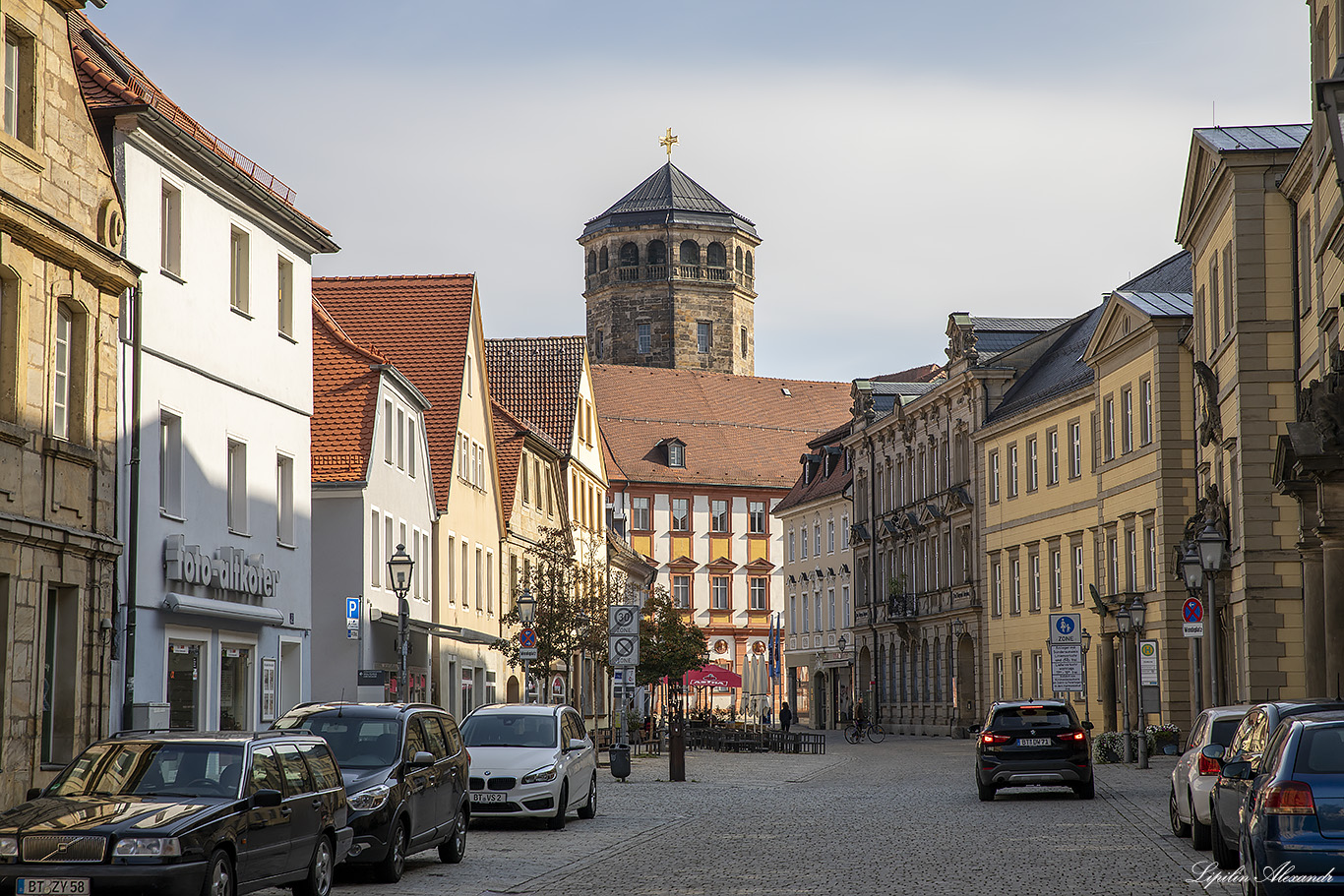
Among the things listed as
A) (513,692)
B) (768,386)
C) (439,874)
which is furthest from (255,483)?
(768,386)

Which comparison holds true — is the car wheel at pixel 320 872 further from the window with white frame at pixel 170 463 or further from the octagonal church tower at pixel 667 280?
the octagonal church tower at pixel 667 280

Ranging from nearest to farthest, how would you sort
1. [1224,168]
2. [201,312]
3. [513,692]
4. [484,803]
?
1. [484,803]
2. [201,312]
3. [1224,168]
4. [513,692]

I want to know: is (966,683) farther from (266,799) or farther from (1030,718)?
(266,799)

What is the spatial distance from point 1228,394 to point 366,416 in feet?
58.7

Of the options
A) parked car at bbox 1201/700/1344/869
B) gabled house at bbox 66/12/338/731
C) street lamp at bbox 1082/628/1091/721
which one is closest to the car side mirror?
parked car at bbox 1201/700/1344/869

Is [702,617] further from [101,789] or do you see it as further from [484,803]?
[101,789]

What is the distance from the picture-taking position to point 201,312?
1115 inches

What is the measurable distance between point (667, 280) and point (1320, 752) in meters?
115

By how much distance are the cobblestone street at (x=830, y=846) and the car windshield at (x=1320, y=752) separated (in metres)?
3.29

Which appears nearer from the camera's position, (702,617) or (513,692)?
(513,692)

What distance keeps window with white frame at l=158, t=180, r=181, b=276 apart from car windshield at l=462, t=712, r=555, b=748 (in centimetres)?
836

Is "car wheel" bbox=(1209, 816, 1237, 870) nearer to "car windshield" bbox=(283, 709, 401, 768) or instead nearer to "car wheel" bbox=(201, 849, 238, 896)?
"car windshield" bbox=(283, 709, 401, 768)

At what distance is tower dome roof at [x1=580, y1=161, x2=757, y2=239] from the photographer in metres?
127

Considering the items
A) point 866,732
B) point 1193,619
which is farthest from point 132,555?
point 866,732
